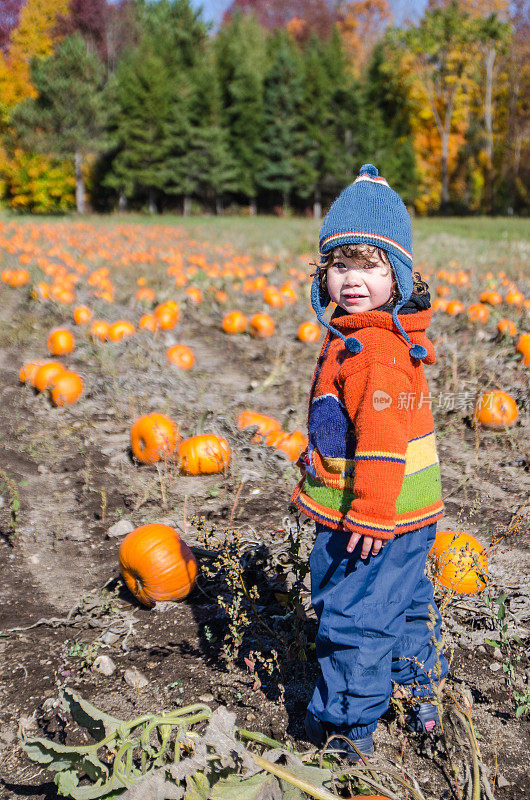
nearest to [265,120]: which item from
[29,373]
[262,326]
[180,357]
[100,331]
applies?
[262,326]

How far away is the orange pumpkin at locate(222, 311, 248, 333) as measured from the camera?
6.96 meters

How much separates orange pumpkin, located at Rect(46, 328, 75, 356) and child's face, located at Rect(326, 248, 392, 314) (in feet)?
14.1

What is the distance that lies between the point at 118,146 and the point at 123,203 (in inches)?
131

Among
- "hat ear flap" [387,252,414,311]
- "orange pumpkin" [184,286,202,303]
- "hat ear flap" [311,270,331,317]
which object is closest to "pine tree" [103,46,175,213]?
"orange pumpkin" [184,286,202,303]

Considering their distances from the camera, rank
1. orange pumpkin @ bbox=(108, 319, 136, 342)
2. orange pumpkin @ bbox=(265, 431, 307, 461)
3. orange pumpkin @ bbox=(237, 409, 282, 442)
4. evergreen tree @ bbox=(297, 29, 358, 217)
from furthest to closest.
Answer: evergreen tree @ bbox=(297, 29, 358, 217), orange pumpkin @ bbox=(108, 319, 136, 342), orange pumpkin @ bbox=(237, 409, 282, 442), orange pumpkin @ bbox=(265, 431, 307, 461)

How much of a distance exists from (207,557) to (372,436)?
1441 millimetres

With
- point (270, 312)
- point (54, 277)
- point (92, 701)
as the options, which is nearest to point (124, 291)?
point (54, 277)

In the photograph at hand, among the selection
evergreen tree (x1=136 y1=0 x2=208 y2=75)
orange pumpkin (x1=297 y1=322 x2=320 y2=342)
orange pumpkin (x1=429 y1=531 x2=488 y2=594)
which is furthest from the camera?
evergreen tree (x1=136 y1=0 x2=208 y2=75)

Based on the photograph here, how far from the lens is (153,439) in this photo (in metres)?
4.10

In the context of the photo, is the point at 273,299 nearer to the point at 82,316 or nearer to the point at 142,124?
the point at 82,316

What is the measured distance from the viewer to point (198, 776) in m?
1.72

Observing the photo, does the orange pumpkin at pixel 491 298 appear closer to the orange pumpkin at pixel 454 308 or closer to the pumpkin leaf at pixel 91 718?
the orange pumpkin at pixel 454 308

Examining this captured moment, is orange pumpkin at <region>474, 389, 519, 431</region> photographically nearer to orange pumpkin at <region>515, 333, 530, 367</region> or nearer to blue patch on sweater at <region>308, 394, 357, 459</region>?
orange pumpkin at <region>515, 333, 530, 367</region>

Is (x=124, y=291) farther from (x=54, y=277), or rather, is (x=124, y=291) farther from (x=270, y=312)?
(x=270, y=312)
